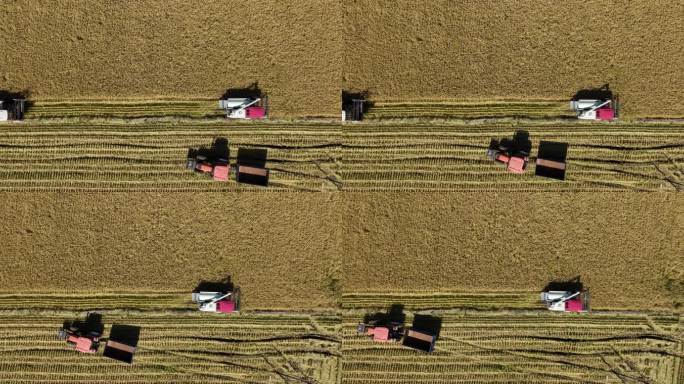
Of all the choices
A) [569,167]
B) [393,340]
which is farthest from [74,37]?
[569,167]

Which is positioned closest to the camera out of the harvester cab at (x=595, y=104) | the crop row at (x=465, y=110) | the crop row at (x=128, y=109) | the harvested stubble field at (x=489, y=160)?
the harvester cab at (x=595, y=104)

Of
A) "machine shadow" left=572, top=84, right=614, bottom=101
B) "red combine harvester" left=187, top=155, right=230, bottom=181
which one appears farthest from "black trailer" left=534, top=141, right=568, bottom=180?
"red combine harvester" left=187, top=155, right=230, bottom=181

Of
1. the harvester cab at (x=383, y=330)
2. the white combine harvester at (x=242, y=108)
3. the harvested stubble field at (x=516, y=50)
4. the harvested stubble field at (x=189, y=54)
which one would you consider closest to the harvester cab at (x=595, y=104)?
the harvested stubble field at (x=516, y=50)

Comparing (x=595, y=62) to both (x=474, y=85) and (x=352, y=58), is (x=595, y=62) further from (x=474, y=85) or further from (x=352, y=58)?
(x=352, y=58)

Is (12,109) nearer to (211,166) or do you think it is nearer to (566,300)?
(211,166)

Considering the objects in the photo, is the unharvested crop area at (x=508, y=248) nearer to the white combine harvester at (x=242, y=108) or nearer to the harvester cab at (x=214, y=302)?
the harvester cab at (x=214, y=302)

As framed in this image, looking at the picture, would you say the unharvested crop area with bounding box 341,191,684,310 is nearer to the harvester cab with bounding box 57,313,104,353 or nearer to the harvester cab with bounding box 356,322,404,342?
the harvester cab with bounding box 356,322,404,342
